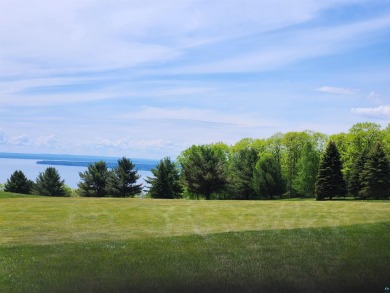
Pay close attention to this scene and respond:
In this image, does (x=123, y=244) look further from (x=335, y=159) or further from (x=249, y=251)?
(x=335, y=159)

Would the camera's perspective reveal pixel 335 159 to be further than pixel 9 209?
Yes

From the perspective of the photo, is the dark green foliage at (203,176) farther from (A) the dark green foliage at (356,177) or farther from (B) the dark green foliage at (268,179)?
(A) the dark green foliage at (356,177)

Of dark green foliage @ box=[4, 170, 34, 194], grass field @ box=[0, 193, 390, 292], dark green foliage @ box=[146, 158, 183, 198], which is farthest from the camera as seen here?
dark green foliage @ box=[4, 170, 34, 194]

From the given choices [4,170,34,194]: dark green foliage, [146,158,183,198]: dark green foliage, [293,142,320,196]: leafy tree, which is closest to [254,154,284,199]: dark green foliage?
[293,142,320,196]: leafy tree

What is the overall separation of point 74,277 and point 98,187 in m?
65.3

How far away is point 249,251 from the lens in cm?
1455

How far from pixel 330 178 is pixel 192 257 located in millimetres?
52418

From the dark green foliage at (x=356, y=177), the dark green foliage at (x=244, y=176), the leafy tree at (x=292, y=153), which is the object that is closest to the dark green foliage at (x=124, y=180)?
the dark green foliage at (x=244, y=176)

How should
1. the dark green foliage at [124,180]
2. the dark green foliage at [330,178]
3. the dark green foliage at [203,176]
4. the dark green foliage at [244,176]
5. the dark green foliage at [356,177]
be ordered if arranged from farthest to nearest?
1. the dark green foliage at [244,176]
2. the dark green foliage at [124,180]
3. the dark green foliage at [356,177]
4. the dark green foliage at [330,178]
5. the dark green foliage at [203,176]

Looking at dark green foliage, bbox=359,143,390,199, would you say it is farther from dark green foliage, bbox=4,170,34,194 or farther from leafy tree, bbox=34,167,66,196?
dark green foliage, bbox=4,170,34,194

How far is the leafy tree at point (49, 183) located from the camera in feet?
243

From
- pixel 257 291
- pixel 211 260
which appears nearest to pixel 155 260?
pixel 211 260

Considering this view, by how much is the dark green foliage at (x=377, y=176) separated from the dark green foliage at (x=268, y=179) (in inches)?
664

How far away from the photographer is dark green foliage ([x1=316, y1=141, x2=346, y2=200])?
6209 centimetres
